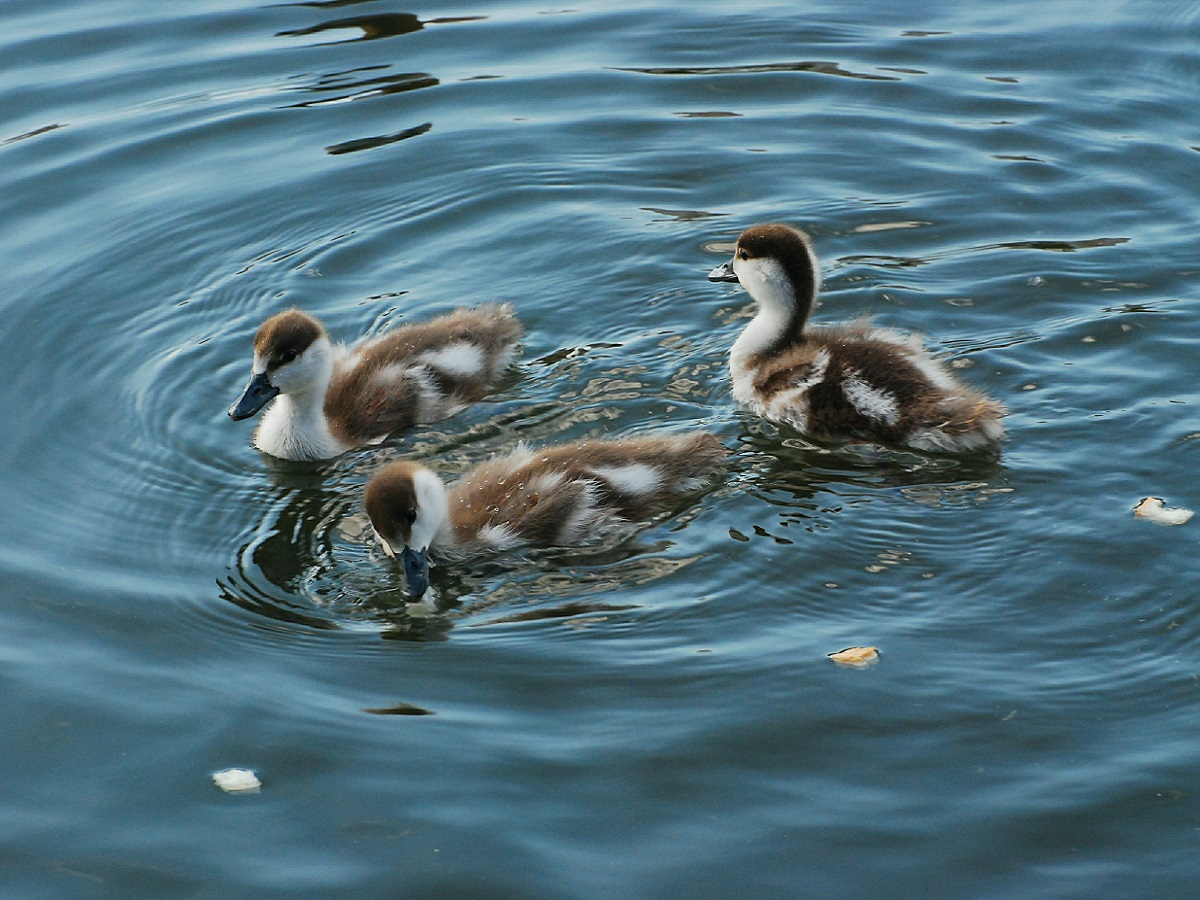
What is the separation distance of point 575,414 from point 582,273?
142cm

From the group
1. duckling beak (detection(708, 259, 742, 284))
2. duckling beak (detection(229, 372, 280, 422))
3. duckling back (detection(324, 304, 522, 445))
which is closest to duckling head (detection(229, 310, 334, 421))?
duckling beak (detection(229, 372, 280, 422))

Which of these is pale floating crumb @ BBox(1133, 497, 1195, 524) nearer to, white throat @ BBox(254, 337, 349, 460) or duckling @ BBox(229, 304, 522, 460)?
duckling @ BBox(229, 304, 522, 460)

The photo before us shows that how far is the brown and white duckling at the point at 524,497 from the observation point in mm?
5418

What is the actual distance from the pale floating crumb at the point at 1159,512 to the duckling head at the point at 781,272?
1737mm

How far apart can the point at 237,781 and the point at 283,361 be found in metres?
2.35

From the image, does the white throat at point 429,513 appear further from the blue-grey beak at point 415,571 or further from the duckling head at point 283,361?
the duckling head at point 283,361

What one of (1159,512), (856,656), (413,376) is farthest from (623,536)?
(1159,512)

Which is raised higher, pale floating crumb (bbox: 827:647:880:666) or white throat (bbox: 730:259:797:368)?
white throat (bbox: 730:259:797:368)

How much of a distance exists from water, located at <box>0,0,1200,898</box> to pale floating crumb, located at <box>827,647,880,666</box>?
0.04 m

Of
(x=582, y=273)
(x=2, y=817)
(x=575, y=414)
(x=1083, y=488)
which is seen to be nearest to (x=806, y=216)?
(x=582, y=273)

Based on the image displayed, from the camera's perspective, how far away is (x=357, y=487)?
6430mm

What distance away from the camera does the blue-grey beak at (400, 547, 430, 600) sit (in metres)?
5.39

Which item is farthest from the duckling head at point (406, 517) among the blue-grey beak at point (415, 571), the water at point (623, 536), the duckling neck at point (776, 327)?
the duckling neck at point (776, 327)

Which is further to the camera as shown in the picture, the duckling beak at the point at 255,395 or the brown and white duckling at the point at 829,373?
the duckling beak at the point at 255,395
